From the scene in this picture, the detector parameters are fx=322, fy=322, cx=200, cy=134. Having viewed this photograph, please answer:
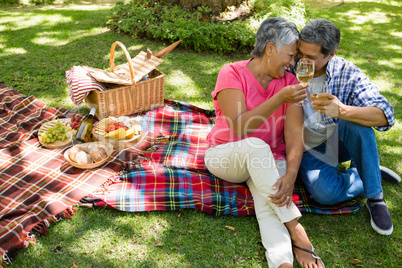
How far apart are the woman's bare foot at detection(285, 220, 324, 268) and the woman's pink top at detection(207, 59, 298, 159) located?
→ 2.32 ft

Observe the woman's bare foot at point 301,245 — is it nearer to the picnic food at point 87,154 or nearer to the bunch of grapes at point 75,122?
the picnic food at point 87,154

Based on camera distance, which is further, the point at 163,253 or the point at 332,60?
the point at 332,60

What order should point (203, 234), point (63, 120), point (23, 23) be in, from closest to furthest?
point (203, 234)
point (63, 120)
point (23, 23)

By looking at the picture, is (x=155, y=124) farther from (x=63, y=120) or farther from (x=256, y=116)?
(x=256, y=116)

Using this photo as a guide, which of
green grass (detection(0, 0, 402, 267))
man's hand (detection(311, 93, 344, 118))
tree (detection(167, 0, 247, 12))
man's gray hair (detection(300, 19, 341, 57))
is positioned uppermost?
man's gray hair (detection(300, 19, 341, 57))

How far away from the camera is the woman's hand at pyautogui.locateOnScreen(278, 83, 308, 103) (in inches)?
93.7

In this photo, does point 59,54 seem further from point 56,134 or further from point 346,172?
point 346,172

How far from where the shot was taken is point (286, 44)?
262cm

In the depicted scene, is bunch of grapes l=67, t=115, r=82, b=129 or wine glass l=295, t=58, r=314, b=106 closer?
wine glass l=295, t=58, r=314, b=106

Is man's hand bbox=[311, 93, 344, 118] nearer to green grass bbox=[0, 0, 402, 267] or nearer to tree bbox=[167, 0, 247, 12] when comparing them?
green grass bbox=[0, 0, 402, 267]

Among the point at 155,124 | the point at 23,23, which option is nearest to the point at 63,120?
the point at 155,124

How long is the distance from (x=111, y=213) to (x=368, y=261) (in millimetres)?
2198

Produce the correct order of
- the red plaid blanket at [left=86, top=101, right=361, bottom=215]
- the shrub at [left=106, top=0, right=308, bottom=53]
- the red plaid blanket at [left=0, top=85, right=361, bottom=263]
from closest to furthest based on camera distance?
the red plaid blanket at [left=0, top=85, right=361, bottom=263] < the red plaid blanket at [left=86, top=101, right=361, bottom=215] < the shrub at [left=106, top=0, right=308, bottom=53]

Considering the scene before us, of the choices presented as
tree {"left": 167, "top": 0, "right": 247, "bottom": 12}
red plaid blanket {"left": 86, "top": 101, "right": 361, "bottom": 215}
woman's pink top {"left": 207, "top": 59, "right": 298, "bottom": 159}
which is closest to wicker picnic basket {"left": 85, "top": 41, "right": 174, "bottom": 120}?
red plaid blanket {"left": 86, "top": 101, "right": 361, "bottom": 215}
